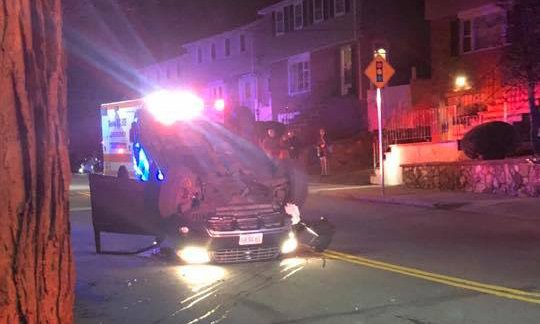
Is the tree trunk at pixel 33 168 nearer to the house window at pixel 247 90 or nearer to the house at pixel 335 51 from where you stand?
the house at pixel 335 51

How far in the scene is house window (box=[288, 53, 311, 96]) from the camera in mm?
34875

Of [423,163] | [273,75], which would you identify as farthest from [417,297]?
[273,75]

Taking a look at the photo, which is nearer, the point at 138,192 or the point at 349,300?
the point at 349,300

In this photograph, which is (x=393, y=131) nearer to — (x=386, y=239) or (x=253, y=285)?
(x=386, y=239)

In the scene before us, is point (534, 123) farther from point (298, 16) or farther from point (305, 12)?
point (298, 16)

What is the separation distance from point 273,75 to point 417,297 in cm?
3183

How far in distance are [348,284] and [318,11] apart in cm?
2710

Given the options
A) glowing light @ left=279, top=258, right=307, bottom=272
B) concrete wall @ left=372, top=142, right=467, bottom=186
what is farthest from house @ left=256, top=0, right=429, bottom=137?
glowing light @ left=279, top=258, right=307, bottom=272

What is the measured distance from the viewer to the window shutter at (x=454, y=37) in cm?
2475

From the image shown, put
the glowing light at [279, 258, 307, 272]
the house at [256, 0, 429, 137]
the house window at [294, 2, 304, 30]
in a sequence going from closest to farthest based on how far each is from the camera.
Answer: the glowing light at [279, 258, 307, 272] < the house at [256, 0, 429, 137] < the house window at [294, 2, 304, 30]

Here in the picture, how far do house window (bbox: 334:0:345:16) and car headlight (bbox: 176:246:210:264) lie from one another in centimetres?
2417

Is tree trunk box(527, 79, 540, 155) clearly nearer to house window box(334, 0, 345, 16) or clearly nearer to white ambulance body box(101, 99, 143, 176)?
white ambulance body box(101, 99, 143, 176)

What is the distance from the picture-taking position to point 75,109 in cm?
5303

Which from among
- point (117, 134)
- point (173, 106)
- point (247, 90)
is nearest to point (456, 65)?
point (117, 134)
